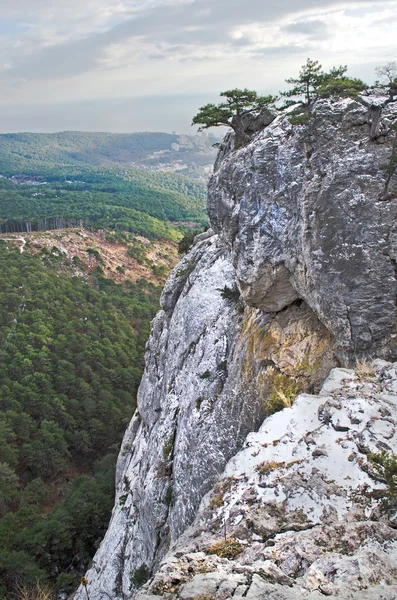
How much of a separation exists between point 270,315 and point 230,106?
34.3 feet

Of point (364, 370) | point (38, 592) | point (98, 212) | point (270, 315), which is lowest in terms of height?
point (38, 592)

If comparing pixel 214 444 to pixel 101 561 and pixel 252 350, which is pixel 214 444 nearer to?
pixel 252 350

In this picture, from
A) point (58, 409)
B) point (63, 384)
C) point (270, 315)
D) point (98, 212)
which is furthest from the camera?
point (98, 212)

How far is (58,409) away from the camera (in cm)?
4591

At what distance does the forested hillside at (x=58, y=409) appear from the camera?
30516mm

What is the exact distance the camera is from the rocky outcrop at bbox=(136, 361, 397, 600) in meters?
7.14

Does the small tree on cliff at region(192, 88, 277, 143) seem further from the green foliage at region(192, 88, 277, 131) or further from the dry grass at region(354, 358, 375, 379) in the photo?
the dry grass at region(354, 358, 375, 379)

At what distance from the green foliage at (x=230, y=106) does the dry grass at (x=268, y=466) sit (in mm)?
15626

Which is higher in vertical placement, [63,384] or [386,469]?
[386,469]

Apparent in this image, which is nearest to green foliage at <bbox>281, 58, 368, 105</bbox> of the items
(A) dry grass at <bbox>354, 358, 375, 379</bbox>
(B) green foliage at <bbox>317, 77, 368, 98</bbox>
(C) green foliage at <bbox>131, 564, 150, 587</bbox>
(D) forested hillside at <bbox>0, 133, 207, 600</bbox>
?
(B) green foliage at <bbox>317, 77, 368, 98</bbox>

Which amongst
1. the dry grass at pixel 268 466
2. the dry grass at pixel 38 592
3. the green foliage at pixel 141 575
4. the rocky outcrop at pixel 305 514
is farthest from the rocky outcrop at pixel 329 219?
the dry grass at pixel 38 592

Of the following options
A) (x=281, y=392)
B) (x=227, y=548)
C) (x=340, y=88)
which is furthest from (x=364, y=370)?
(x=340, y=88)

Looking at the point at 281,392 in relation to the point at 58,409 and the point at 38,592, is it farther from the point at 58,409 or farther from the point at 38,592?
the point at 58,409

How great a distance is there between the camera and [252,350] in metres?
17.1
